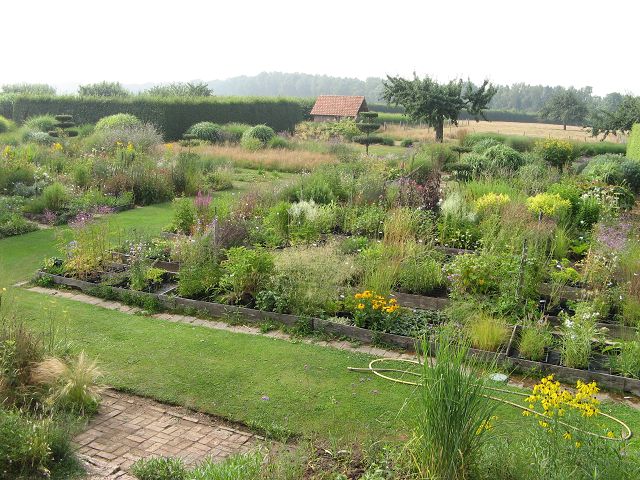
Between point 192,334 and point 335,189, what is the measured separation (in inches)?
239

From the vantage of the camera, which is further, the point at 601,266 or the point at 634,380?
the point at 601,266

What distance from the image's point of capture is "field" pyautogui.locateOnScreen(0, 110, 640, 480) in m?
3.86

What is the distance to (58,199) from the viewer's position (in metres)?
12.2

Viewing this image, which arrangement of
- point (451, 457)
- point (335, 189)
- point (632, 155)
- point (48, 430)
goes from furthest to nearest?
1. point (632, 155)
2. point (335, 189)
3. point (48, 430)
4. point (451, 457)

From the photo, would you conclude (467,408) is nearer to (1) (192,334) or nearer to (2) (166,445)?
(2) (166,445)

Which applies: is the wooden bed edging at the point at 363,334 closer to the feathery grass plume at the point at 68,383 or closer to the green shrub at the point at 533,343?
the green shrub at the point at 533,343

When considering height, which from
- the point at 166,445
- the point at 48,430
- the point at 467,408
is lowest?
the point at 166,445

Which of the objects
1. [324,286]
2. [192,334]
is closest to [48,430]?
[192,334]

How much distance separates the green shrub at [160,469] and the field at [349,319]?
16.2 inches

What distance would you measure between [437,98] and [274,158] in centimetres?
1156

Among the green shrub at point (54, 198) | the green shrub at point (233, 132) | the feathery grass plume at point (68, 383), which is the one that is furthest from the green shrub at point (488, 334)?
the green shrub at point (233, 132)

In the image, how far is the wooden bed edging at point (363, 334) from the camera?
5.43m

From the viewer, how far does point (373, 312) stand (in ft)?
21.4

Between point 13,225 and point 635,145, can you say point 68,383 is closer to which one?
point 13,225
